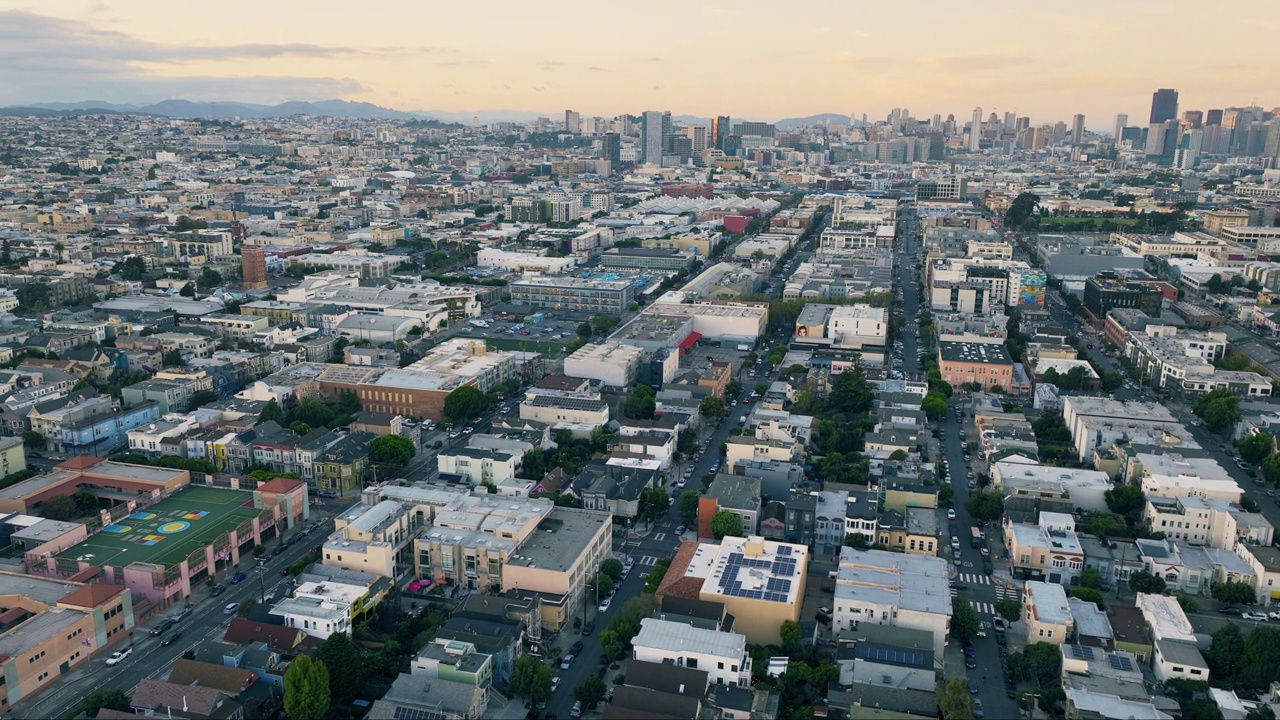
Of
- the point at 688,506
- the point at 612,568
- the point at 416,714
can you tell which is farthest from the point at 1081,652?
the point at 416,714

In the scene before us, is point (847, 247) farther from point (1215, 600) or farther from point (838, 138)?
point (838, 138)

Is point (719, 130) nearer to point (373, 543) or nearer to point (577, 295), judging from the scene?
point (577, 295)

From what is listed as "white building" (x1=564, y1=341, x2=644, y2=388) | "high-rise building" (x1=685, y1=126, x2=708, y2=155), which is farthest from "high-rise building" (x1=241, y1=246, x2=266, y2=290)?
"high-rise building" (x1=685, y1=126, x2=708, y2=155)

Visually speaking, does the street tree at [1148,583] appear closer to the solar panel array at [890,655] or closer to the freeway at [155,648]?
the solar panel array at [890,655]

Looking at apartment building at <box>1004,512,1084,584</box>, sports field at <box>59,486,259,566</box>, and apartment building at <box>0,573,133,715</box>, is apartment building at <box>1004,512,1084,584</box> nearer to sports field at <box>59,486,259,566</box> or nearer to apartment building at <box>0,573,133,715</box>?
sports field at <box>59,486,259,566</box>

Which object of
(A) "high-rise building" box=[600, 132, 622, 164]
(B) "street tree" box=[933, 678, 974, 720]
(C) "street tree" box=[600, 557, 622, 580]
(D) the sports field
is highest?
(A) "high-rise building" box=[600, 132, 622, 164]

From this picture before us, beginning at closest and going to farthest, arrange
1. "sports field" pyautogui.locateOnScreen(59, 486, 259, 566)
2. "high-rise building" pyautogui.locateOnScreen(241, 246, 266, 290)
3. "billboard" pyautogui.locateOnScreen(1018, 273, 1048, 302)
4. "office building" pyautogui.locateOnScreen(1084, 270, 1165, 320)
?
1. "sports field" pyautogui.locateOnScreen(59, 486, 259, 566)
2. "office building" pyautogui.locateOnScreen(1084, 270, 1165, 320)
3. "billboard" pyautogui.locateOnScreen(1018, 273, 1048, 302)
4. "high-rise building" pyautogui.locateOnScreen(241, 246, 266, 290)

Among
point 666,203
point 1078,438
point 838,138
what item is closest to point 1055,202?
point 666,203
